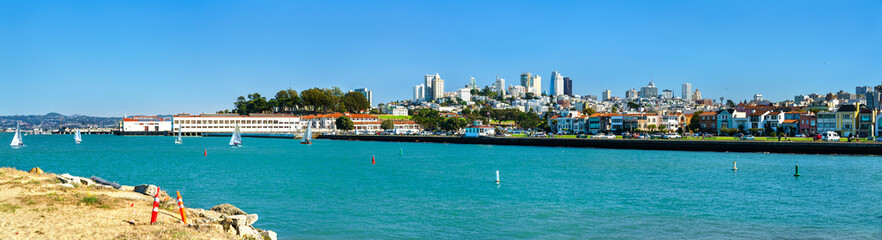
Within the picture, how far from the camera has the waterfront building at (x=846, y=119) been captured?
6588 cm

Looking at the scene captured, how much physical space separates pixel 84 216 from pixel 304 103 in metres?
147

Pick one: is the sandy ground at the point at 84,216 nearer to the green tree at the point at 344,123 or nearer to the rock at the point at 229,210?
the rock at the point at 229,210

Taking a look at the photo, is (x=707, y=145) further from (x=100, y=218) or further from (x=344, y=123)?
(x=344, y=123)

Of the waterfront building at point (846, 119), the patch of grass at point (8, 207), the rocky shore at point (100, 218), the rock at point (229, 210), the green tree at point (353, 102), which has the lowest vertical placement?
the rock at point (229, 210)

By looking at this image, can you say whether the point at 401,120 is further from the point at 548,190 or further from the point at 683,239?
the point at 683,239

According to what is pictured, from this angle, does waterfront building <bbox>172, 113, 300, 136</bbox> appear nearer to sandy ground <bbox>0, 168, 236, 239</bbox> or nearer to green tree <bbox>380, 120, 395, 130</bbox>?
green tree <bbox>380, 120, 395, 130</bbox>

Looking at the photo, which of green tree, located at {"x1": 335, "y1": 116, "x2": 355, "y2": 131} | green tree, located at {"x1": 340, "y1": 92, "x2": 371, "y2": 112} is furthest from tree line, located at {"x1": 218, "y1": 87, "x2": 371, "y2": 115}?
green tree, located at {"x1": 335, "y1": 116, "x2": 355, "y2": 131}

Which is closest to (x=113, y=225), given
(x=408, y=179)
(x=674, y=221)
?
(x=674, y=221)

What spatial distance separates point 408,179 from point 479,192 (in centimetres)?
641

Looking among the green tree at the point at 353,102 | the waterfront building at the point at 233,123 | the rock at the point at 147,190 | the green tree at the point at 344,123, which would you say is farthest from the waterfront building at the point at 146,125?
the rock at the point at 147,190

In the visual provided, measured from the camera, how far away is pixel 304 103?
156 metres

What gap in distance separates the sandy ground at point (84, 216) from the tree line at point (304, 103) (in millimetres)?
139001

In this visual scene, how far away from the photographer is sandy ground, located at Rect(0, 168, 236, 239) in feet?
32.2

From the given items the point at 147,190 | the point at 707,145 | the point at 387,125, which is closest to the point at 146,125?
the point at 387,125
